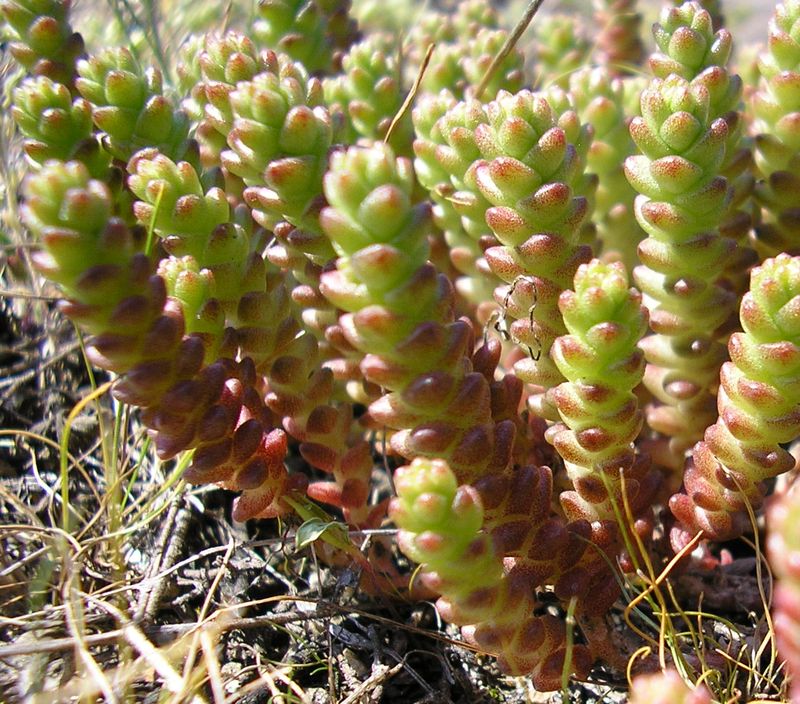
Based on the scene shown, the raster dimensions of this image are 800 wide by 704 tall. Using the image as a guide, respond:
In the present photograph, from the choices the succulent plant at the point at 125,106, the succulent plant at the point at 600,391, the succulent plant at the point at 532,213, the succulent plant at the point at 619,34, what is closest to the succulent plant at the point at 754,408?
the succulent plant at the point at 600,391

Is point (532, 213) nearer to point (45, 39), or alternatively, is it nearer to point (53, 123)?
point (53, 123)

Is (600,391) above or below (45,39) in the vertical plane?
above

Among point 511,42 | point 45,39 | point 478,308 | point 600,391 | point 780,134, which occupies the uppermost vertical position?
point 780,134

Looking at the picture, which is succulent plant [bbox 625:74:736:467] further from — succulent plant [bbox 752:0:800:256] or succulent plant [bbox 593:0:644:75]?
succulent plant [bbox 593:0:644:75]

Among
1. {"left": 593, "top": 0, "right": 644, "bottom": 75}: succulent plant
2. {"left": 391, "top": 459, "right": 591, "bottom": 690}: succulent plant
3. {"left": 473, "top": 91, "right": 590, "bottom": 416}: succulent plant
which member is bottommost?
{"left": 391, "top": 459, "right": 591, "bottom": 690}: succulent plant

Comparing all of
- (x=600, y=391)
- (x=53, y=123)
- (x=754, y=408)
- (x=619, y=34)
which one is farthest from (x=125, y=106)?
(x=619, y=34)

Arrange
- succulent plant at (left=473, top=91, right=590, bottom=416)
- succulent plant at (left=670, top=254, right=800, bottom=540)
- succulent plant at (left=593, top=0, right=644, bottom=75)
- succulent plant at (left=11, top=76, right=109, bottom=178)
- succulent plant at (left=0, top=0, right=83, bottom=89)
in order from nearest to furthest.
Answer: succulent plant at (left=670, top=254, right=800, bottom=540)
succulent plant at (left=473, top=91, right=590, bottom=416)
succulent plant at (left=11, top=76, right=109, bottom=178)
succulent plant at (left=0, top=0, right=83, bottom=89)
succulent plant at (left=593, top=0, right=644, bottom=75)

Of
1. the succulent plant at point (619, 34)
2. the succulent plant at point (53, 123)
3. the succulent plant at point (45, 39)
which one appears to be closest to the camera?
the succulent plant at point (53, 123)

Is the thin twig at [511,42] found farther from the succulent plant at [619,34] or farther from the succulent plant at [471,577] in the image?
the succulent plant at [471,577]

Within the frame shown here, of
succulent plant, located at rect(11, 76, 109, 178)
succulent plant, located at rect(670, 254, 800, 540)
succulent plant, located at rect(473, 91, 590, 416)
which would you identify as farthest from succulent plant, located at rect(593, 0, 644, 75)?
succulent plant, located at rect(11, 76, 109, 178)
